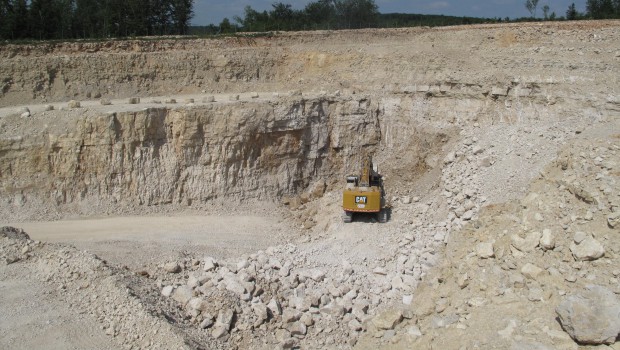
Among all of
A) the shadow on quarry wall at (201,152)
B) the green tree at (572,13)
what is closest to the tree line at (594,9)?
the green tree at (572,13)

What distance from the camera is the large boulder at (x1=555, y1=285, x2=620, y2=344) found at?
363 inches

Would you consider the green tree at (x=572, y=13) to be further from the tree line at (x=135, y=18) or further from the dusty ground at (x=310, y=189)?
the dusty ground at (x=310, y=189)

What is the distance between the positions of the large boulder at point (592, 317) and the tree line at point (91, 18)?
32.0 metres

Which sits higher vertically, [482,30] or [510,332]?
[482,30]

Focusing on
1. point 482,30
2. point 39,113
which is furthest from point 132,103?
point 482,30

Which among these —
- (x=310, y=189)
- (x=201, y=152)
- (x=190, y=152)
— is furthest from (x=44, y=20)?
(x=310, y=189)

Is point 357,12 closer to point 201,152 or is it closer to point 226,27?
point 226,27

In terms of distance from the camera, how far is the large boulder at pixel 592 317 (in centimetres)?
923

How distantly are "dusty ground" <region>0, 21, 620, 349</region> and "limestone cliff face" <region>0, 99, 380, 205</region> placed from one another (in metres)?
0.08

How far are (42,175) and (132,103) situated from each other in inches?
195

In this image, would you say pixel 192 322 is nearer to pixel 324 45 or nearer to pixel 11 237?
pixel 11 237

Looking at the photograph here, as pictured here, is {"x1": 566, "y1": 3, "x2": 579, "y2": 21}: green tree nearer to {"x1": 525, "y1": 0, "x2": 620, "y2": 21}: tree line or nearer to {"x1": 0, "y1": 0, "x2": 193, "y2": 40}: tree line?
{"x1": 525, "y1": 0, "x2": 620, "y2": 21}: tree line

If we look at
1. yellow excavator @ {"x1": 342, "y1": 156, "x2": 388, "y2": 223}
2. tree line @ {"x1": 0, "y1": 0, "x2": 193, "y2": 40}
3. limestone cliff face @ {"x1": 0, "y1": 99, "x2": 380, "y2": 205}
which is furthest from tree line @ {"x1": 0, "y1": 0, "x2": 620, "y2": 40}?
yellow excavator @ {"x1": 342, "y1": 156, "x2": 388, "y2": 223}

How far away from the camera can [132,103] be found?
2212cm
